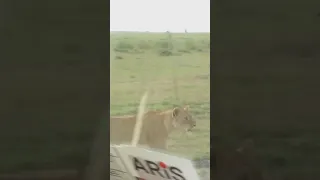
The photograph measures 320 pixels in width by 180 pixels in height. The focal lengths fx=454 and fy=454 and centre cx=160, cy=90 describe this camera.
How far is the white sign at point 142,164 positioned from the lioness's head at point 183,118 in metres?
0.05

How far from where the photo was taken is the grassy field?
68 centimetres

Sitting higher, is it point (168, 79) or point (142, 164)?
point (168, 79)

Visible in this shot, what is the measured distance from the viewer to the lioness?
2.21 feet

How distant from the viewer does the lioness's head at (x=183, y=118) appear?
0.67 m

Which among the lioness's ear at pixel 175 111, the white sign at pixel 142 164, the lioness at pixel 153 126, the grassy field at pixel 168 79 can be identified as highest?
the grassy field at pixel 168 79

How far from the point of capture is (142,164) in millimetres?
673

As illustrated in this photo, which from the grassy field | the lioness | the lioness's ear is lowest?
the lioness

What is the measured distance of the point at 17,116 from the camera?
683mm

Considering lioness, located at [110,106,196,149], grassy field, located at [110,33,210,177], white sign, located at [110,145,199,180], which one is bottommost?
white sign, located at [110,145,199,180]

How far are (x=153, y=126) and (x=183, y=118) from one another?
47mm

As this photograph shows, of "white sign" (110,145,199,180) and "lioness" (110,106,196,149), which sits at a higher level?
"lioness" (110,106,196,149)
